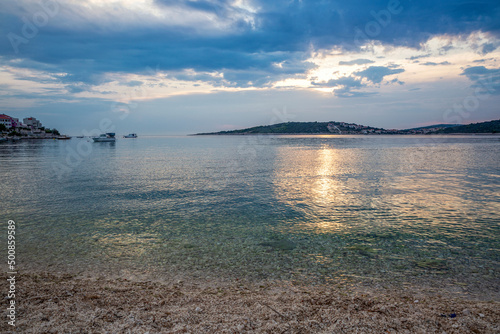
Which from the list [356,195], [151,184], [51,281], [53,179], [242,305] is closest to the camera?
[242,305]

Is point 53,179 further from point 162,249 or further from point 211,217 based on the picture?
point 162,249

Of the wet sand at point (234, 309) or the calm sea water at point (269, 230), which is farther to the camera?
the calm sea water at point (269, 230)

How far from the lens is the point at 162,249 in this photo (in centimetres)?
1222

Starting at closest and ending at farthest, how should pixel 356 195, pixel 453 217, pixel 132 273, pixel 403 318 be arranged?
pixel 403 318 < pixel 132 273 < pixel 453 217 < pixel 356 195

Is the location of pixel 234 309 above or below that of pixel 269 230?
above

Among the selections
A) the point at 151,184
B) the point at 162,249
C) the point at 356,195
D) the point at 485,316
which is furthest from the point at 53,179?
the point at 485,316

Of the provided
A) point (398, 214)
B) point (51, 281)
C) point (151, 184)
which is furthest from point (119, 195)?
point (398, 214)

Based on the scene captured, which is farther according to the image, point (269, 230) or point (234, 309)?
point (269, 230)

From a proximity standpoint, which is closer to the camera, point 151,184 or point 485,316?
point 485,316

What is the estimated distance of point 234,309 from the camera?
732cm

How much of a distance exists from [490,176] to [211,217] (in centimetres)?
3306

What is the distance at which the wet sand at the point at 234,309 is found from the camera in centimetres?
643

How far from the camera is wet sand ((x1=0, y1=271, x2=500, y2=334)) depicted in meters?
6.43

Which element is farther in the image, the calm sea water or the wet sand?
the calm sea water
